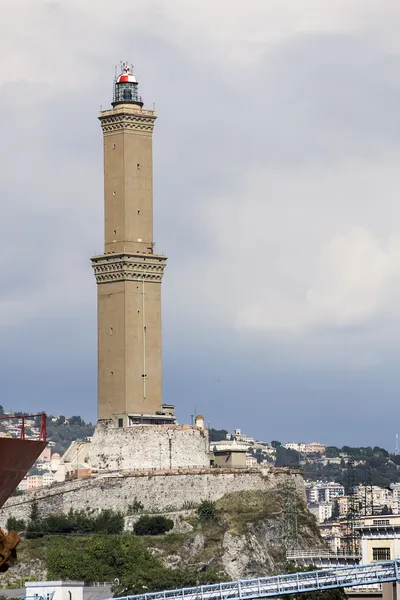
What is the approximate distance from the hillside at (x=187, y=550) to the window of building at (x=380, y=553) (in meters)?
17.4

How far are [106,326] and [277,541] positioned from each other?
22193mm

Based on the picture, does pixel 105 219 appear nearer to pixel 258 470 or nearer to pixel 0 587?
pixel 258 470

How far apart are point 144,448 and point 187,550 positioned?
36.8 feet

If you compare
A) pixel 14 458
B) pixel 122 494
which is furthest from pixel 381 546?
pixel 14 458

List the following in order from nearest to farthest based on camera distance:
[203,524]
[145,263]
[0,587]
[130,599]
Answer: [130,599] → [0,587] → [203,524] → [145,263]

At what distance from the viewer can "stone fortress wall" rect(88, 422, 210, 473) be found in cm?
15312

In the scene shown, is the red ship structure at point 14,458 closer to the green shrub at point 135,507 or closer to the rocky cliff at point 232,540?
the rocky cliff at point 232,540

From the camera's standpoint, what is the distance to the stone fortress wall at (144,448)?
15312 cm

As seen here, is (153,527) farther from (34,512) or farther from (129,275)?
(129,275)

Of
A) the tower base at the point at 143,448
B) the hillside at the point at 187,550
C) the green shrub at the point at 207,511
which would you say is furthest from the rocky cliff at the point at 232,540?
the tower base at the point at 143,448

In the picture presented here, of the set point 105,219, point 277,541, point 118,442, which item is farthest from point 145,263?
point 277,541

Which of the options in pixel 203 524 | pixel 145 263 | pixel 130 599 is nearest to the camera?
pixel 130 599

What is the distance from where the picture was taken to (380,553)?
12412 cm

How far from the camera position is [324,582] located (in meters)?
111
